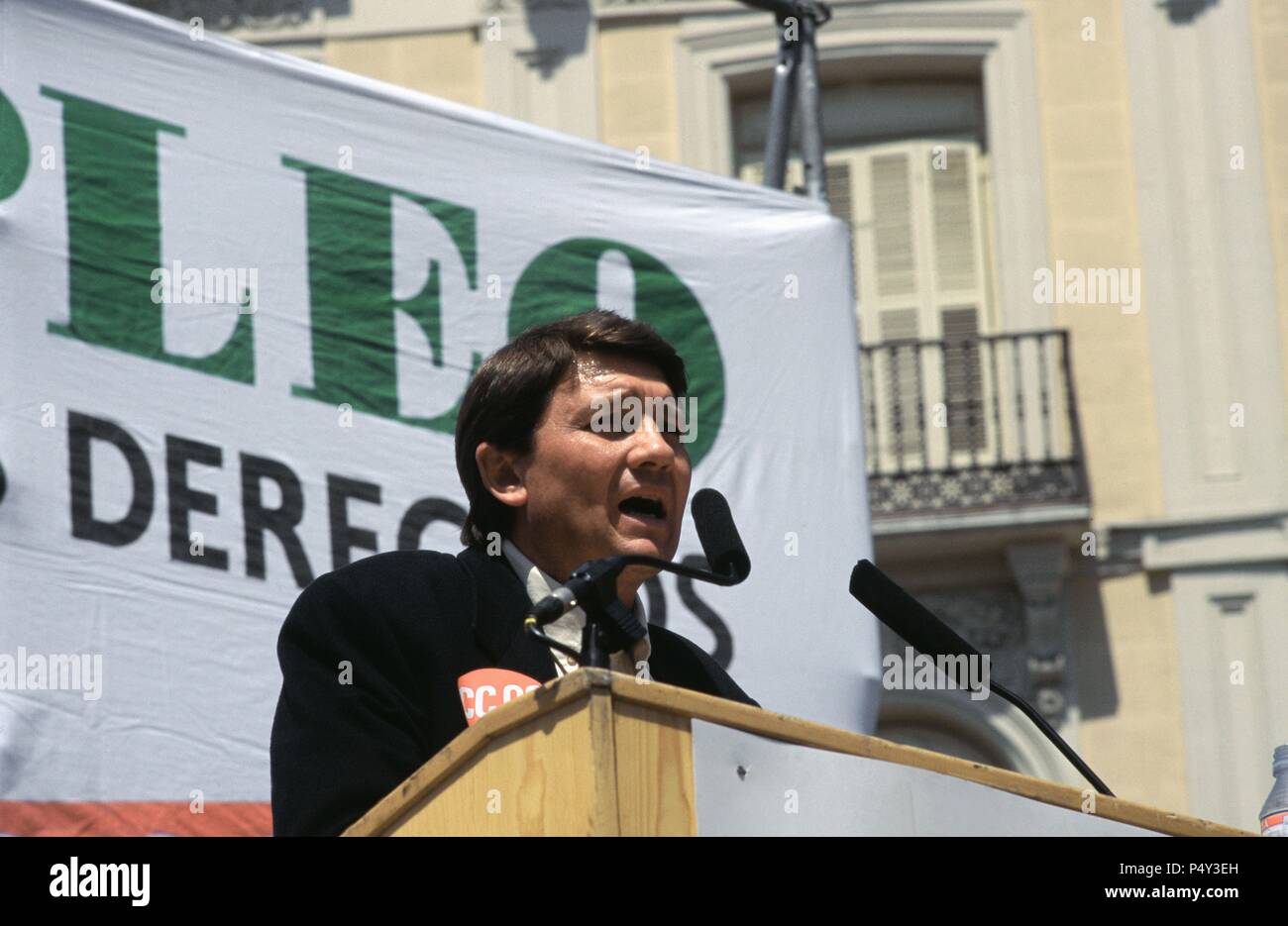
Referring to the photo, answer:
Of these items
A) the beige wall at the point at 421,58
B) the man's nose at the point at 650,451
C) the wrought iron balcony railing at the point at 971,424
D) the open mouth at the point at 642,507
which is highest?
the beige wall at the point at 421,58

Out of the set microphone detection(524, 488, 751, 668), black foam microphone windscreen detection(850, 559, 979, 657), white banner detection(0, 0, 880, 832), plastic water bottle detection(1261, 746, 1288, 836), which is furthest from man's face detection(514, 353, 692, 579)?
white banner detection(0, 0, 880, 832)

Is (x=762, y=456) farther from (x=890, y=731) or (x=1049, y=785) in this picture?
(x=890, y=731)

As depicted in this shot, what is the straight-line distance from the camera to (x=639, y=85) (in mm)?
12508

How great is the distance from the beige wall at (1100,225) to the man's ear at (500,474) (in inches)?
367

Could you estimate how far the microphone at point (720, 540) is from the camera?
8.03 feet

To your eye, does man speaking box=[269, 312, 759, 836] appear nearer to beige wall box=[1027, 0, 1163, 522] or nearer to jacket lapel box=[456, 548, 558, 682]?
jacket lapel box=[456, 548, 558, 682]

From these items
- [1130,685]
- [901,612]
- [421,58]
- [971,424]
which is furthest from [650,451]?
[421,58]

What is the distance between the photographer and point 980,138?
41.5 feet

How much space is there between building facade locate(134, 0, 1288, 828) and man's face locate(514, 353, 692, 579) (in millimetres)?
8710

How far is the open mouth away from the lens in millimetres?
2750

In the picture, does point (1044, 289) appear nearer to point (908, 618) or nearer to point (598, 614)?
point (908, 618)

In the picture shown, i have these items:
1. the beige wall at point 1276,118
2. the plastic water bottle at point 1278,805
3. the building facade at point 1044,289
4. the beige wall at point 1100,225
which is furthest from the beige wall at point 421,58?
the plastic water bottle at point 1278,805

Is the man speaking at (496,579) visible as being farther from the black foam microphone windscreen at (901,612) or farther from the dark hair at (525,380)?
the black foam microphone windscreen at (901,612)

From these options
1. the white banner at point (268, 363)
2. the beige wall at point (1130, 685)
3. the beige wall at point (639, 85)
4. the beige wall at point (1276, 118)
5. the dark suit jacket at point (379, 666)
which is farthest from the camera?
the beige wall at point (639, 85)
